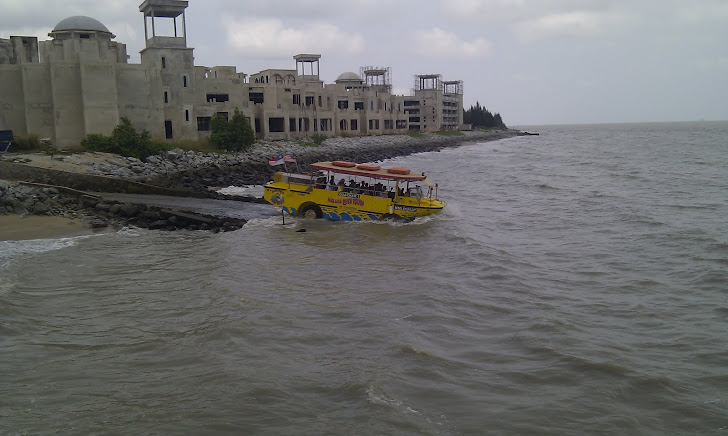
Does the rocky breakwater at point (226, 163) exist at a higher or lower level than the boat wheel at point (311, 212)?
higher

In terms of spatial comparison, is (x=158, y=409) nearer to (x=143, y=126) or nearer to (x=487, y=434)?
(x=487, y=434)

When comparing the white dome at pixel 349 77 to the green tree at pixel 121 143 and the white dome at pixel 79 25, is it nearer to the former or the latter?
the white dome at pixel 79 25

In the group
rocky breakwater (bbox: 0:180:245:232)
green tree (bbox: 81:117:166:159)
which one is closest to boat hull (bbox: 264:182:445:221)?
rocky breakwater (bbox: 0:180:245:232)

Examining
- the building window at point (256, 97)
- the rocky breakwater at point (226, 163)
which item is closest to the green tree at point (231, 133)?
the rocky breakwater at point (226, 163)

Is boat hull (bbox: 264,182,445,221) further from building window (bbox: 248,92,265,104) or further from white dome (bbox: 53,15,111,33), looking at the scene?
building window (bbox: 248,92,265,104)

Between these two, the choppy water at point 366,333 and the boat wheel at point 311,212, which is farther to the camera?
the boat wheel at point 311,212

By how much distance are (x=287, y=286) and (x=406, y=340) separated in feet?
13.6

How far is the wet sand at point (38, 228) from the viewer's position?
56.1ft

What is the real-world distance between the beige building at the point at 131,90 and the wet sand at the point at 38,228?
16.9m

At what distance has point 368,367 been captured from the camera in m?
8.16

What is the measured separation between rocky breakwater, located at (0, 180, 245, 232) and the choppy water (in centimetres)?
152

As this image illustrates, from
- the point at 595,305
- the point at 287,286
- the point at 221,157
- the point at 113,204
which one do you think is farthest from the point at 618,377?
the point at 221,157

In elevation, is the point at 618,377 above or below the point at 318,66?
below

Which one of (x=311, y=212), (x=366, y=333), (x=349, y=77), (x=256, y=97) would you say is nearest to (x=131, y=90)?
(x=256, y=97)
